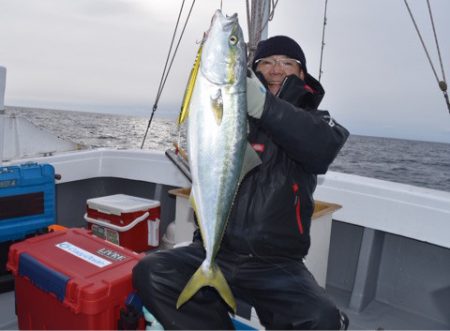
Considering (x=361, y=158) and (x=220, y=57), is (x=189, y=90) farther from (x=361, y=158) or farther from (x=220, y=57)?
(x=361, y=158)

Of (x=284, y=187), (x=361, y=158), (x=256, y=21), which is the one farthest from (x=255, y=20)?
(x=361, y=158)

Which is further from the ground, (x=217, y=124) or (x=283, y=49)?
(x=283, y=49)

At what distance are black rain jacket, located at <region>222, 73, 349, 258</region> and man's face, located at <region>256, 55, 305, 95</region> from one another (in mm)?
191

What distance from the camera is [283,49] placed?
3.00 meters

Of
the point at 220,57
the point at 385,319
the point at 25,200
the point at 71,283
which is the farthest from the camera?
the point at 385,319

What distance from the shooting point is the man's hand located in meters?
2.06

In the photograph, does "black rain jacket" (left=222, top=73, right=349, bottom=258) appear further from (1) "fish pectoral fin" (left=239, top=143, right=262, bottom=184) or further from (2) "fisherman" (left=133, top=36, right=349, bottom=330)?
(1) "fish pectoral fin" (left=239, top=143, right=262, bottom=184)

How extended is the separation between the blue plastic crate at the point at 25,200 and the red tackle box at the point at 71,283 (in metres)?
0.68

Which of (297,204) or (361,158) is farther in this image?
(361,158)

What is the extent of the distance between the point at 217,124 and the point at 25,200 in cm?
250

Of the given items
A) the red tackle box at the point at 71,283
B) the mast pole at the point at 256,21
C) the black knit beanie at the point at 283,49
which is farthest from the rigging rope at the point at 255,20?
the red tackle box at the point at 71,283

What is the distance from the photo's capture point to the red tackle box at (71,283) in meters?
2.35

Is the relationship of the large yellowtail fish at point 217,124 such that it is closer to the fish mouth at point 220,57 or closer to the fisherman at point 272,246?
the fish mouth at point 220,57

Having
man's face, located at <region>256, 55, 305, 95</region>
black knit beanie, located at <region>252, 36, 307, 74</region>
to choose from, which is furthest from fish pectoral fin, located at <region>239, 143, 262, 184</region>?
black knit beanie, located at <region>252, 36, 307, 74</region>
